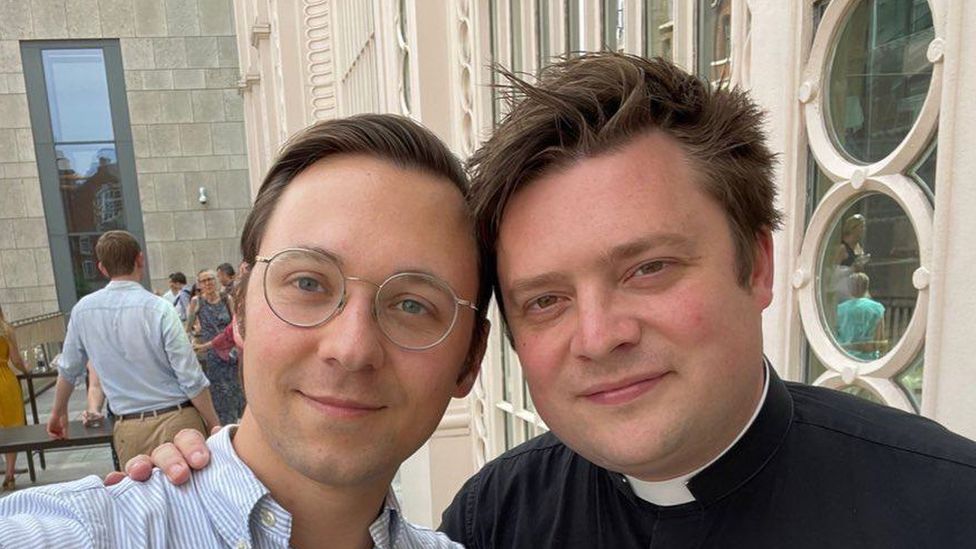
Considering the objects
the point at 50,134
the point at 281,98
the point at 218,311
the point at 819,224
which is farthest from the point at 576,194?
the point at 50,134

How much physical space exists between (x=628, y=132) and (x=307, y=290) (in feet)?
2.10

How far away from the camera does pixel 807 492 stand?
3.78 feet

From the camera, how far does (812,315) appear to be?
1.75 metres

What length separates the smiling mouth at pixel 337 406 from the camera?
1.10 m

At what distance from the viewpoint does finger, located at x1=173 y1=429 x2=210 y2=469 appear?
1194mm

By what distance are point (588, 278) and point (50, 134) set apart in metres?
16.1

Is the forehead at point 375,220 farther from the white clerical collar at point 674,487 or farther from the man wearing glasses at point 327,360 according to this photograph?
the white clerical collar at point 674,487

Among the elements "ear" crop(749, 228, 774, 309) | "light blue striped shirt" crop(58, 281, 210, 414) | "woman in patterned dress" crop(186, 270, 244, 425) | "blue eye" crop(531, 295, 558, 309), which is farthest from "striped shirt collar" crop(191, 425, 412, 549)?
"woman in patterned dress" crop(186, 270, 244, 425)

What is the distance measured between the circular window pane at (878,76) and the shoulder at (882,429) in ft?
2.24

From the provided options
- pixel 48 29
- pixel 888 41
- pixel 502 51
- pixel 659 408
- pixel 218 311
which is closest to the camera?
pixel 659 408

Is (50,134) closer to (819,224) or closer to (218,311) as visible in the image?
(218,311)

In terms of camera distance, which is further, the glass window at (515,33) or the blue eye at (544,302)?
the glass window at (515,33)

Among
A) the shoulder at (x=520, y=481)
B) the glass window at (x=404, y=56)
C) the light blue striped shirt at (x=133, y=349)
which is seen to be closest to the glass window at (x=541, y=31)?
the glass window at (x=404, y=56)

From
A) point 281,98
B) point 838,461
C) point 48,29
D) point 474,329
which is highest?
point 48,29
